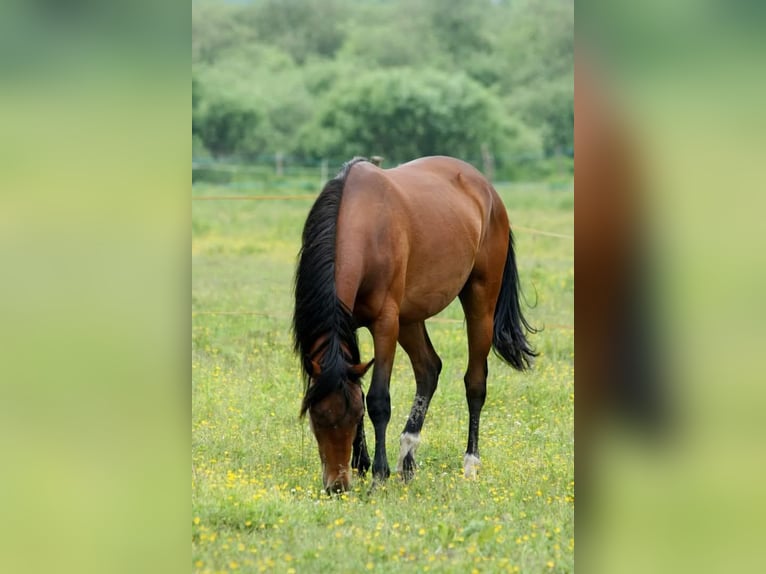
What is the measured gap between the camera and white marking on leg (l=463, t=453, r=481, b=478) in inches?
217

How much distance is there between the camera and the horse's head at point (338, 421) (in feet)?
15.0

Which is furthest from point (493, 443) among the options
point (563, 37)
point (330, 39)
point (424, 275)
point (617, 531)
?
point (330, 39)

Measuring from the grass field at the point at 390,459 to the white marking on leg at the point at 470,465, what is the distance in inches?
2.5

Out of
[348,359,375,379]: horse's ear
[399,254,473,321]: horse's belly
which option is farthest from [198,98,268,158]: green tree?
[348,359,375,379]: horse's ear

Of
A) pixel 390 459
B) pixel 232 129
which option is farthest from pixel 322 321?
pixel 232 129

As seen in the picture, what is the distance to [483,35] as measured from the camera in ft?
145

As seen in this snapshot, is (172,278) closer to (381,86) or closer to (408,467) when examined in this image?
(408,467)

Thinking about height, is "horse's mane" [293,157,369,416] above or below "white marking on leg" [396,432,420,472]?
above

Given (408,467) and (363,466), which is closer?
(363,466)

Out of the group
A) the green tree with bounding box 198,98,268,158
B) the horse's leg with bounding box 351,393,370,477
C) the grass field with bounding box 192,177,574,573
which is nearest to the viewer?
the grass field with bounding box 192,177,574,573

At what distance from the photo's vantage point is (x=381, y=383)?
514 cm

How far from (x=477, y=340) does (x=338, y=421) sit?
1.69 meters

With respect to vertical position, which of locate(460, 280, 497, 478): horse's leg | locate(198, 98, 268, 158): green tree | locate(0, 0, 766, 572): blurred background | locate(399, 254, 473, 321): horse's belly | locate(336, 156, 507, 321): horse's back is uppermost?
locate(0, 0, 766, 572): blurred background

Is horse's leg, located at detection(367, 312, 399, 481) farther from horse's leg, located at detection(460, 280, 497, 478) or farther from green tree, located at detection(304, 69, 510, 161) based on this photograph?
green tree, located at detection(304, 69, 510, 161)
